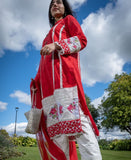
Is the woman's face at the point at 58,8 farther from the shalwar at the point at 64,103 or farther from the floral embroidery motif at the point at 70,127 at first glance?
the floral embroidery motif at the point at 70,127

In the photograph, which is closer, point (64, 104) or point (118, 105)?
point (64, 104)

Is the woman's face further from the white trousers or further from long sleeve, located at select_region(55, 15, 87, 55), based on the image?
the white trousers

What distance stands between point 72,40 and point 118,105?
20.9 metres

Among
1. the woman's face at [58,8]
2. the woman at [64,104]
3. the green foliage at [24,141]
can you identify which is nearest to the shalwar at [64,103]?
the woman at [64,104]

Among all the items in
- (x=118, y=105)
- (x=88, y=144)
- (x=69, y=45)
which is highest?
(x=118, y=105)

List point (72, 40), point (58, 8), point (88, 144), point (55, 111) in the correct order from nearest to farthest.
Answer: point (88, 144)
point (55, 111)
point (72, 40)
point (58, 8)

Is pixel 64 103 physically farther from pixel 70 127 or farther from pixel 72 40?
pixel 72 40

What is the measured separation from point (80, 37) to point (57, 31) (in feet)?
0.90

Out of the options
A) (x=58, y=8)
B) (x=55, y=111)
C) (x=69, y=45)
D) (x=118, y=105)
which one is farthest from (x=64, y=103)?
(x=118, y=105)

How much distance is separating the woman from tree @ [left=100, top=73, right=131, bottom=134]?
19.6 meters

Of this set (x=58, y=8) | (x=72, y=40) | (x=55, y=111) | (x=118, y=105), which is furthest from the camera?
(x=118, y=105)

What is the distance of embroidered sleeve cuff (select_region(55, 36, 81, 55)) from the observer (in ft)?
5.05

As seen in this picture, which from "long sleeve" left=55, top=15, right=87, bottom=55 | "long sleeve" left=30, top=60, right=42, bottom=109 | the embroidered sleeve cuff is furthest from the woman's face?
"long sleeve" left=30, top=60, right=42, bottom=109

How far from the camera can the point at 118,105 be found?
21125mm
